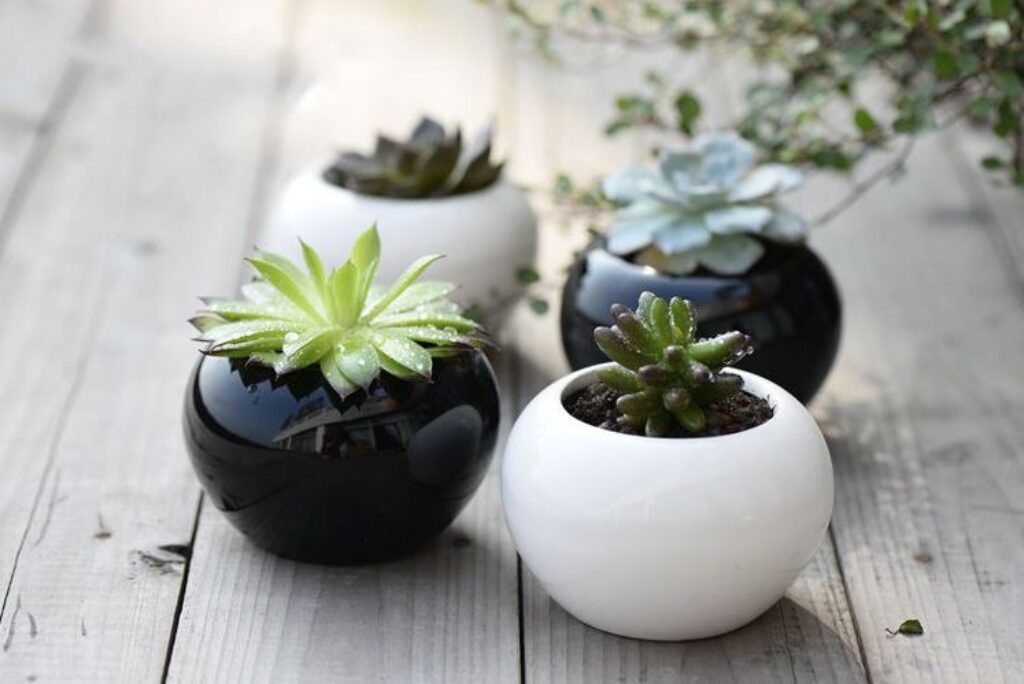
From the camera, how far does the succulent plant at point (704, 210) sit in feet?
5.40

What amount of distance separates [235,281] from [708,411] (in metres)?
0.98

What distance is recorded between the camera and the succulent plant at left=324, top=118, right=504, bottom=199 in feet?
6.03

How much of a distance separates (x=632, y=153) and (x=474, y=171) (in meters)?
0.75

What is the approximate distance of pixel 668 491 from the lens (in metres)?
1.24

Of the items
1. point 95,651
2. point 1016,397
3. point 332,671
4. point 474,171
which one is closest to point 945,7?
point 1016,397

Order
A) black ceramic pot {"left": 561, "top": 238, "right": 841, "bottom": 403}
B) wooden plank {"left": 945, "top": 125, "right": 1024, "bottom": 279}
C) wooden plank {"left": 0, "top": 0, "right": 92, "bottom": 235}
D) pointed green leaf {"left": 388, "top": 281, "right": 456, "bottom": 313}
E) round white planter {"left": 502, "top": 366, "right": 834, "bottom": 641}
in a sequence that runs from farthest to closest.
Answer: wooden plank {"left": 0, "top": 0, "right": 92, "bottom": 235}, wooden plank {"left": 945, "top": 125, "right": 1024, "bottom": 279}, black ceramic pot {"left": 561, "top": 238, "right": 841, "bottom": 403}, pointed green leaf {"left": 388, "top": 281, "right": 456, "bottom": 313}, round white planter {"left": 502, "top": 366, "right": 834, "bottom": 641}

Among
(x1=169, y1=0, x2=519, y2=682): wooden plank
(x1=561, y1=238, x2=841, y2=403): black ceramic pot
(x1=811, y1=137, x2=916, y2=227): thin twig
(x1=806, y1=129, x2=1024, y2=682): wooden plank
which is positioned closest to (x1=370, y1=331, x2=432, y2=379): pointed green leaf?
(x1=169, y1=0, x2=519, y2=682): wooden plank

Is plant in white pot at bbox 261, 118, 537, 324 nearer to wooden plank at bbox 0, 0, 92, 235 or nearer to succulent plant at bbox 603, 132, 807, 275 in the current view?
succulent plant at bbox 603, 132, 807, 275

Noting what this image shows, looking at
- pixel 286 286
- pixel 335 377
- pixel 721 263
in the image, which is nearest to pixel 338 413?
pixel 335 377

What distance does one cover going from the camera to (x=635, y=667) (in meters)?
1.30

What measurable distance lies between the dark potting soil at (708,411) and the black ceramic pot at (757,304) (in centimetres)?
26

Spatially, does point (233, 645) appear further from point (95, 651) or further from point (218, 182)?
point (218, 182)

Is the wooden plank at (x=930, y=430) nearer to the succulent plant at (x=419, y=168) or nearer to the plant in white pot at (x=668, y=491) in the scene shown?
the plant in white pot at (x=668, y=491)

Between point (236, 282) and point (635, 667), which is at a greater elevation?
point (635, 667)
